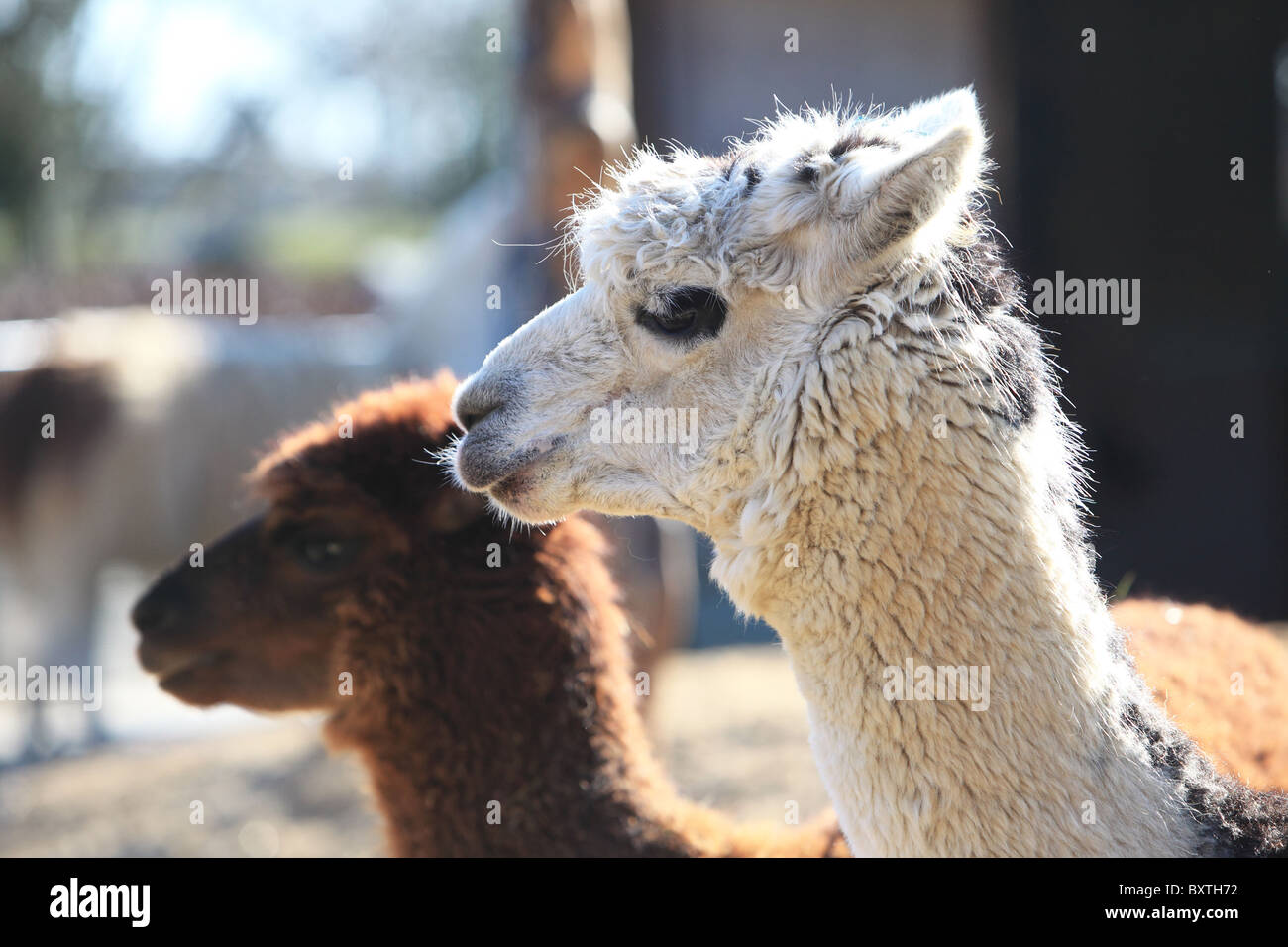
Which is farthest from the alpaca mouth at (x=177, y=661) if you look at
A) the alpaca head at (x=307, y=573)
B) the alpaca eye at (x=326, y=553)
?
the alpaca eye at (x=326, y=553)

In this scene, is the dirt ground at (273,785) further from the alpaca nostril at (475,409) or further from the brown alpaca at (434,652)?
the alpaca nostril at (475,409)

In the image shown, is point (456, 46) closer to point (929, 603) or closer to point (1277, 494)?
point (1277, 494)

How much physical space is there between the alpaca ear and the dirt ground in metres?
3.49

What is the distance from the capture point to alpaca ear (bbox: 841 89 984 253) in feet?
5.80

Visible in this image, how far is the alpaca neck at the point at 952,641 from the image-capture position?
1837 millimetres

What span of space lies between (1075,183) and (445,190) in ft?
59.4

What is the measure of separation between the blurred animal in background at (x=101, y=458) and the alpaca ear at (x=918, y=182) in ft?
15.3

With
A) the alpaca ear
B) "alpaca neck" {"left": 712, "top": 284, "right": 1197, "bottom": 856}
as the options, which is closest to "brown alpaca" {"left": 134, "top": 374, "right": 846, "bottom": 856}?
"alpaca neck" {"left": 712, "top": 284, "right": 1197, "bottom": 856}

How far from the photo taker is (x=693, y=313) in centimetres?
204

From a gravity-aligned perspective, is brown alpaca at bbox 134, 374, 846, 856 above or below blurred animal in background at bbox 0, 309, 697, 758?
below

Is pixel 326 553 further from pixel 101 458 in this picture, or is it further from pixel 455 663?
pixel 101 458

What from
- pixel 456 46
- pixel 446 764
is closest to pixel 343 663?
pixel 446 764

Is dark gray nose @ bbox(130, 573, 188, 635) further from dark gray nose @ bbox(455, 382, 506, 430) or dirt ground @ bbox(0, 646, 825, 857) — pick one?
dirt ground @ bbox(0, 646, 825, 857)

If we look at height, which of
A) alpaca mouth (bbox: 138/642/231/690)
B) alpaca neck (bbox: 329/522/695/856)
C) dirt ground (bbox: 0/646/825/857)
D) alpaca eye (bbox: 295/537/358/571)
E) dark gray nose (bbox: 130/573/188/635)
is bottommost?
dirt ground (bbox: 0/646/825/857)
